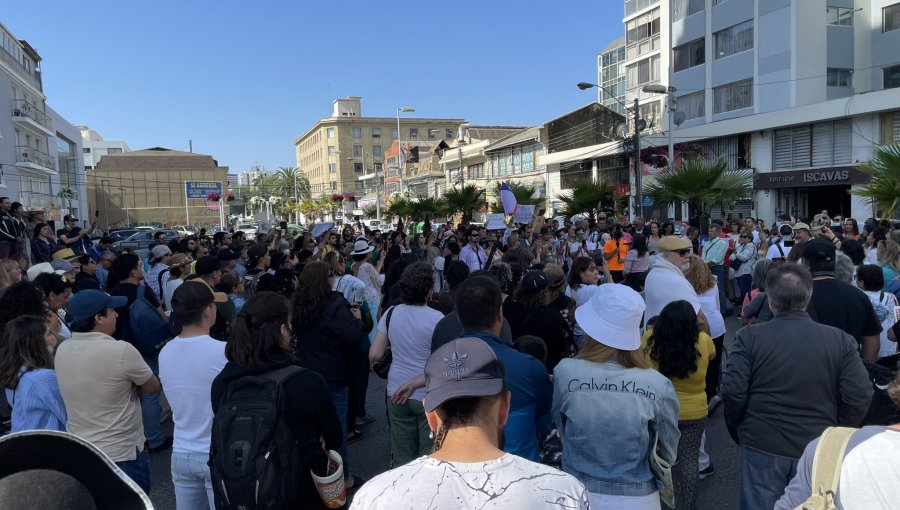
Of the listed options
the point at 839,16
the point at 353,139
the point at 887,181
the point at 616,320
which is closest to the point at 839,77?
the point at 839,16

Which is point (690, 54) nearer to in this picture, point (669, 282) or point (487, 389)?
point (669, 282)

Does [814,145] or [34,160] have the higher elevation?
[34,160]

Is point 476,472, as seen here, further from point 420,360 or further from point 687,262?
point 687,262

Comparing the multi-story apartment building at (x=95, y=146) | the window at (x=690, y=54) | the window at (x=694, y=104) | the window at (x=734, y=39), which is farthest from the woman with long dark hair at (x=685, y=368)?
the multi-story apartment building at (x=95, y=146)

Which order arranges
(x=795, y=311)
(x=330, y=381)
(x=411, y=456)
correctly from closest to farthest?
(x=795, y=311) < (x=411, y=456) < (x=330, y=381)

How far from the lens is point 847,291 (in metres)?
4.32

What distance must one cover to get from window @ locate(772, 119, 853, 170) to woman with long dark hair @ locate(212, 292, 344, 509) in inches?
1066

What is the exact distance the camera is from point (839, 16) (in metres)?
29.3

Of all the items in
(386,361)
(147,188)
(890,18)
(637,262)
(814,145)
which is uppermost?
(890,18)

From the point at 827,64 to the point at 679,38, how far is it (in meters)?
8.39

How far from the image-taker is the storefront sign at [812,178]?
76.2ft

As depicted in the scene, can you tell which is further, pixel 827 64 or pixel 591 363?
pixel 827 64

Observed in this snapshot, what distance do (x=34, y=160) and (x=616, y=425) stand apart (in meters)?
49.6

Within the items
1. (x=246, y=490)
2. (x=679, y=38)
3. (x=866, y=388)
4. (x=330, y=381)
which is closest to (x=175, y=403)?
(x=246, y=490)
